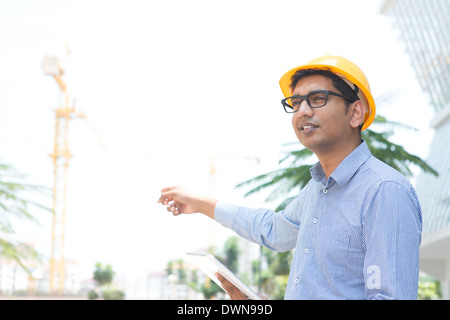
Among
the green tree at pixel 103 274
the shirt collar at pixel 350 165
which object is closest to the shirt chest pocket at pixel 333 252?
the shirt collar at pixel 350 165

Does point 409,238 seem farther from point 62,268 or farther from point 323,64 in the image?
point 62,268

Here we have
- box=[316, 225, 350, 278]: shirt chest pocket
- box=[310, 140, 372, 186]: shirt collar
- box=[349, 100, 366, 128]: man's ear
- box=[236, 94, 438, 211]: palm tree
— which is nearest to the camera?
box=[316, 225, 350, 278]: shirt chest pocket

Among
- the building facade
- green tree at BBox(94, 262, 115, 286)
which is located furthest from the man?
green tree at BBox(94, 262, 115, 286)

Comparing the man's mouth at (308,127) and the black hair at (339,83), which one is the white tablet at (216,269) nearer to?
the man's mouth at (308,127)

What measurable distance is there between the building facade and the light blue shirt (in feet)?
70.7

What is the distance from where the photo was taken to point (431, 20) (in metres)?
27.9

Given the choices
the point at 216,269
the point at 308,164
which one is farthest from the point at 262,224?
the point at 308,164

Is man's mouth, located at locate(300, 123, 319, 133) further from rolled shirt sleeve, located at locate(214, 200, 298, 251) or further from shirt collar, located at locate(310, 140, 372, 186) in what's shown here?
rolled shirt sleeve, located at locate(214, 200, 298, 251)

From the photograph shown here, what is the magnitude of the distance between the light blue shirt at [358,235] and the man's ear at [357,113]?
0.11m

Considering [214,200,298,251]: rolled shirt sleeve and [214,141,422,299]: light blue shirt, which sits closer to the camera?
[214,141,422,299]: light blue shirt

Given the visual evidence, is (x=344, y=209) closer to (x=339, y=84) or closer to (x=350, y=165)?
(x=350, y=165)

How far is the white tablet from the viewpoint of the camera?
161cm

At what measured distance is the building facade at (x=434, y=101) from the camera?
23.9 metres

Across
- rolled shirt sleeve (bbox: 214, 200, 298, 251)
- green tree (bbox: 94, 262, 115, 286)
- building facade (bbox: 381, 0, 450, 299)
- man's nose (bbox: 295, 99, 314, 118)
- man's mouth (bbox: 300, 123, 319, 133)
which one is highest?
building facade (bbox: 381, 0, 450, 299)
